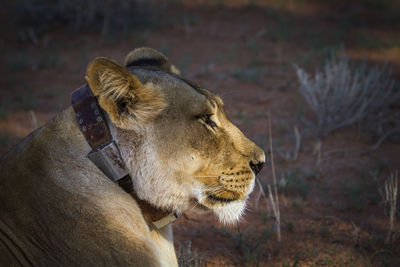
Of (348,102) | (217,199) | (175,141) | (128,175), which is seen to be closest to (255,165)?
Answer: (217,199)

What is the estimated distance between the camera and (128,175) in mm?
2158

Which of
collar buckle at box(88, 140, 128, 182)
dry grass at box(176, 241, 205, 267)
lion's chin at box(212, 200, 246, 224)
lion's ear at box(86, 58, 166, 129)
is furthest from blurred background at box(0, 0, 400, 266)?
collar buckle at box(88, 140, 128, 182)

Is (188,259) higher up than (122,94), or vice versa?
(122,94)

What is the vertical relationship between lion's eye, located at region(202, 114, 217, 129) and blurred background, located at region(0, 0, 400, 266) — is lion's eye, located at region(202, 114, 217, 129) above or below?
above

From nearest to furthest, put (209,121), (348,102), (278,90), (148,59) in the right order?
(209,121) → (148,59) → (348,102) → (278,90)

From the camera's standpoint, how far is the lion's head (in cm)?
210

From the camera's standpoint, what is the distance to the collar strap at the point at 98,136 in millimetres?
2066

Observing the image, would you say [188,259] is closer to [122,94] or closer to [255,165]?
[255,165]

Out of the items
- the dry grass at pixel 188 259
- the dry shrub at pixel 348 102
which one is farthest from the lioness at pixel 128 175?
the dry shrub at pixel 348 102

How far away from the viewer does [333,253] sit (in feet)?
10.5

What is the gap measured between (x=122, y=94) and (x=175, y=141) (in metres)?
0.35

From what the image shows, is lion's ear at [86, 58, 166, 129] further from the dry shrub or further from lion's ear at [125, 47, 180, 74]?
the dry shrub

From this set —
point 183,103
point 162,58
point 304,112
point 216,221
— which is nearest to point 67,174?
point 183,103

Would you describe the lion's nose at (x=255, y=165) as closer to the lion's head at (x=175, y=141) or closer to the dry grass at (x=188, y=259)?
the lion's head at (x=175, y=141)
